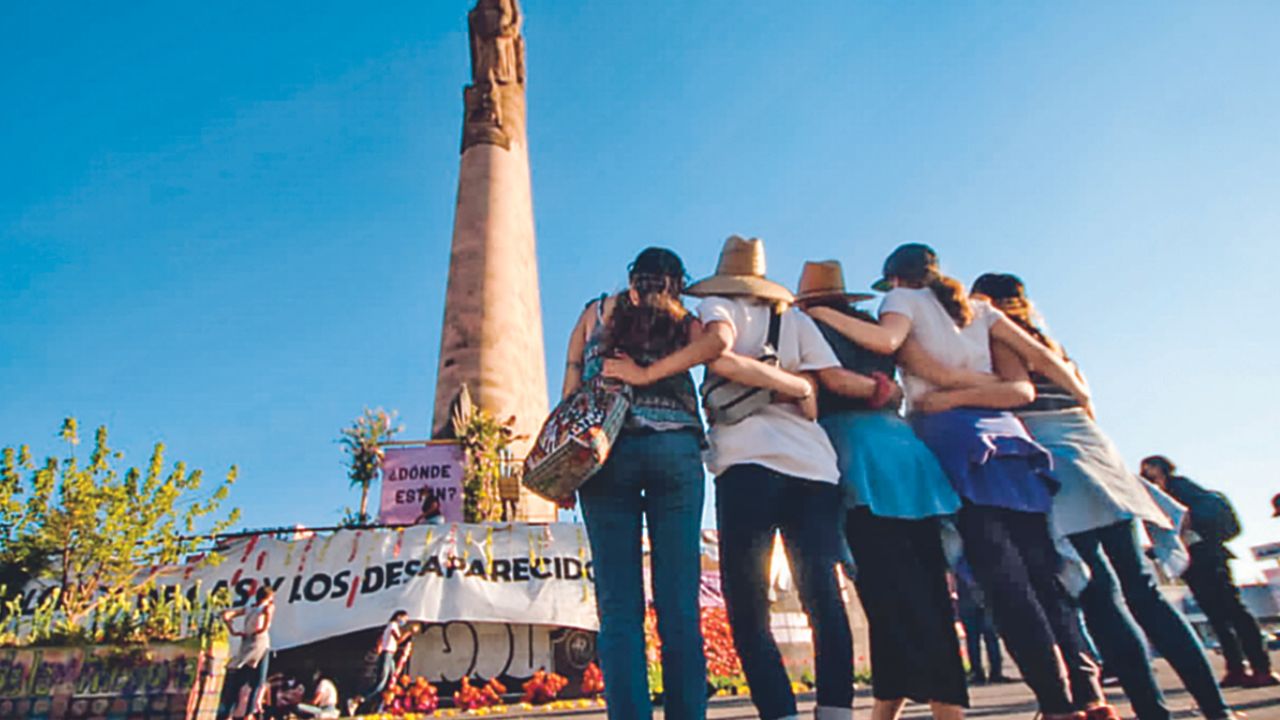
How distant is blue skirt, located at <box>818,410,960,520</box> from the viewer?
2.70m

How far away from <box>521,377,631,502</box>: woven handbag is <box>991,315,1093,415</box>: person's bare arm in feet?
5.65

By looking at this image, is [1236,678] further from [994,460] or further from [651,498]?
→ [651,498]

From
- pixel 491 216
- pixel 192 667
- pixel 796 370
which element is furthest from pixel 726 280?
pixel 491 216

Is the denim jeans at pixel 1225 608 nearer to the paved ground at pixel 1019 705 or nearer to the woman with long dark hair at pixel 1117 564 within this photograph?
the paved ground at pixel 1019 705

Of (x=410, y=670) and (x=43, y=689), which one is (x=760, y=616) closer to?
(x=43, y=689)

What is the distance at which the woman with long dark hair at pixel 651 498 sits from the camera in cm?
243

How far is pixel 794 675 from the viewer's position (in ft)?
32.3

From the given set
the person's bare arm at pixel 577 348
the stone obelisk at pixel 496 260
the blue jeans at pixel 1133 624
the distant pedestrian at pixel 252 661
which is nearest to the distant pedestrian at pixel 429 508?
the stone obelisk at pixel 496 260

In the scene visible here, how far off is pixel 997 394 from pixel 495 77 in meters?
20.1

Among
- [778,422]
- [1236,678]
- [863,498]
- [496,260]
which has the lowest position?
[1236,678]

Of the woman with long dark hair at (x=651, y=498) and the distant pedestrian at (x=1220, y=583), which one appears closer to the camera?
the woman with long dark hair at (x=651, y=498)

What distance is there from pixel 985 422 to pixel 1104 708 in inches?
50.9

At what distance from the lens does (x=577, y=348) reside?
305cm

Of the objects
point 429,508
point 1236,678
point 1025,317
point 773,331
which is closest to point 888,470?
point 773,331
